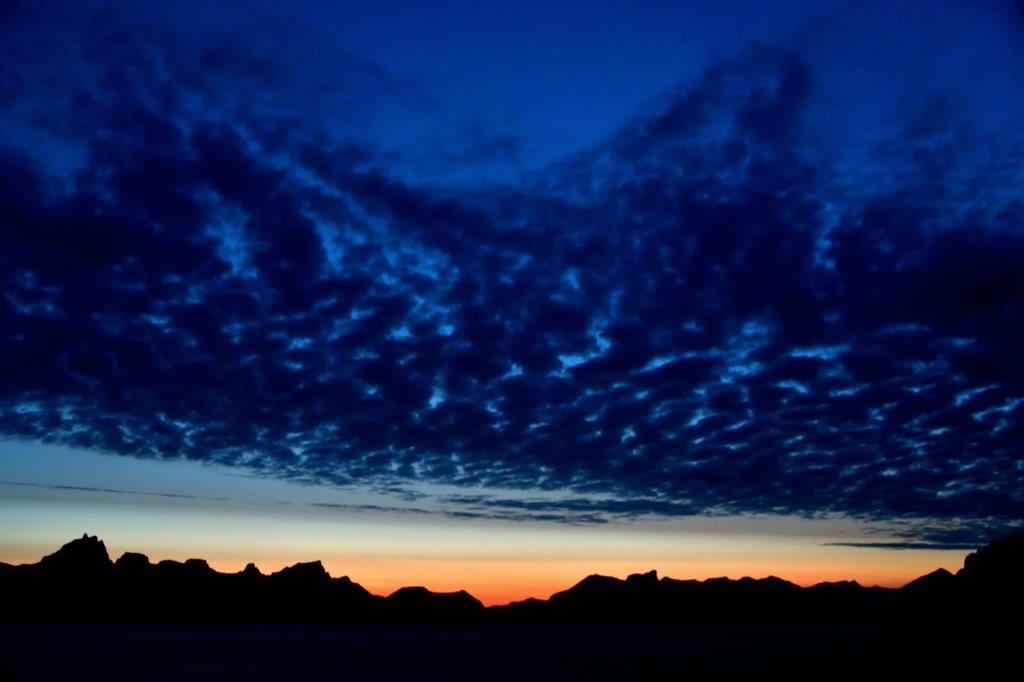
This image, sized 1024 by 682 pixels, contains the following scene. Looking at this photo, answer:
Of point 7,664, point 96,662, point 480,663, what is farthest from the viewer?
point 480,663

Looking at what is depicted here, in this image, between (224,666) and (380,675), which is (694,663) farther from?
(224,666)

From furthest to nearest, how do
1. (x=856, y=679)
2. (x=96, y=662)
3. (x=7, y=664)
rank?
(x=96, y=662)
(x=7, y=664)
(x=856, y=679)

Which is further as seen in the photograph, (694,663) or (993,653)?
(993,653)

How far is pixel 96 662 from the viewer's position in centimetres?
9231

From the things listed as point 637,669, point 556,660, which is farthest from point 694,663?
point 556,660

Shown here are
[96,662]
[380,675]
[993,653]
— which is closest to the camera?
[380,675]

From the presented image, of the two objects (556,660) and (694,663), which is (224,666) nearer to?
(556,660)

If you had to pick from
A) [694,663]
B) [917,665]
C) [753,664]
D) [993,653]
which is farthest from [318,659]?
[993,653]

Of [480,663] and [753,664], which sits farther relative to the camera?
[480,663]

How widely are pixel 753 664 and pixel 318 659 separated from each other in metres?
63.5

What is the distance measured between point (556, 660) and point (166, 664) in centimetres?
5523

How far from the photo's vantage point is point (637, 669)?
88.2 metres

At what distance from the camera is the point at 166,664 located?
297ft

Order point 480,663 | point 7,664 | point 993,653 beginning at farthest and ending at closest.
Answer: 1. point 993,653
2. point 480,663
3. point 7,664
